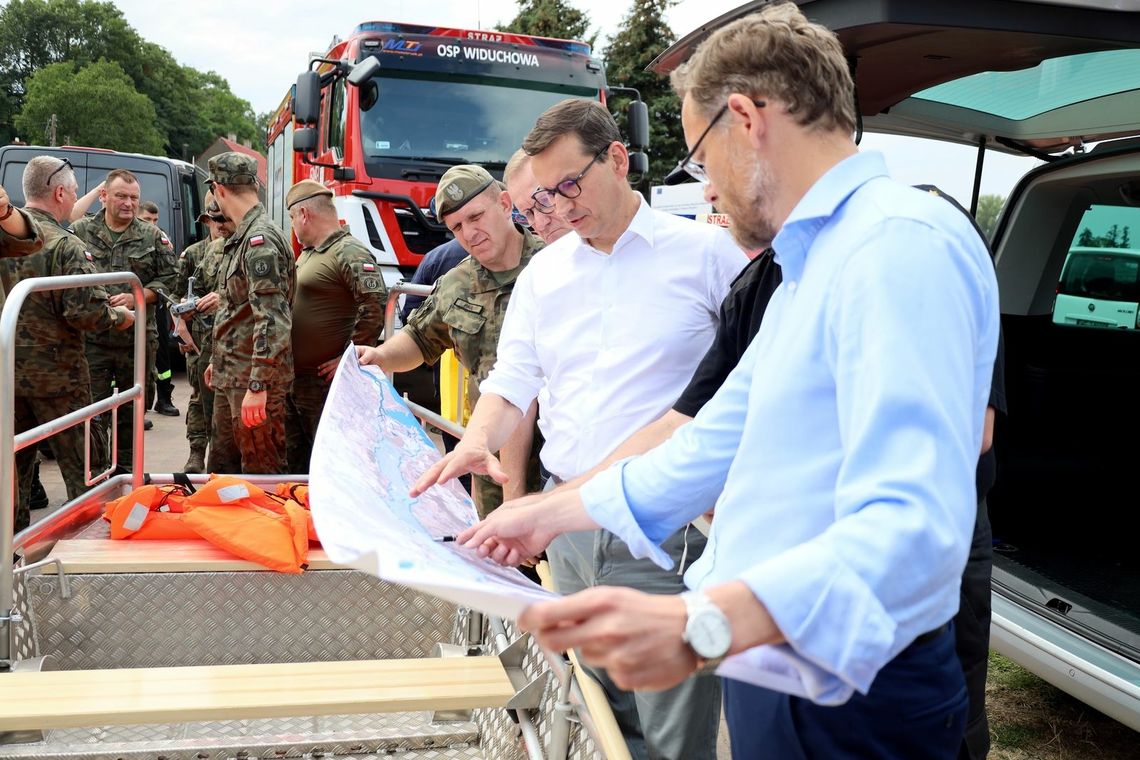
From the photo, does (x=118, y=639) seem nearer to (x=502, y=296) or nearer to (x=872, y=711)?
(x=502, y=296)

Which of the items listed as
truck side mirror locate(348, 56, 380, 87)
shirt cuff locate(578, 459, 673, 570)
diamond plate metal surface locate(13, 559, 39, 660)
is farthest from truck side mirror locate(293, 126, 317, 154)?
shirt cuff locate(578, 459, 673, 570)

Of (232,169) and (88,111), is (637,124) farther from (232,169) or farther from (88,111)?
(88,111)

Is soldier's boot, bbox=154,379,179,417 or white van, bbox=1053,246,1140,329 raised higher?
white van, bbox=1053,246,1140,329

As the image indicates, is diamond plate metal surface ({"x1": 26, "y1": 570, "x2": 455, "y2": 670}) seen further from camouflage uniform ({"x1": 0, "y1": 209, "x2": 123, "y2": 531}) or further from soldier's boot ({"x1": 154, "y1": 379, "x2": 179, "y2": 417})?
soldier's boot ({"x1": 154, "y1": 379, "x2": 179, "y2": 417})

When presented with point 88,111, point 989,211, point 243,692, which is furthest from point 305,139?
point 88,111

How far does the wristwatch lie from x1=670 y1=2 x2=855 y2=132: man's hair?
71 centimetres

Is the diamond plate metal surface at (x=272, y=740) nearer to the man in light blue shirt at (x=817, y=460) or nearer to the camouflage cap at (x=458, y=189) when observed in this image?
the man in light blue shirt at (x=817, y=460)

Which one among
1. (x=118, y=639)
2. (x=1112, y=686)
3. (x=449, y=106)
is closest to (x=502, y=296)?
Answer: (x=118, y=639)

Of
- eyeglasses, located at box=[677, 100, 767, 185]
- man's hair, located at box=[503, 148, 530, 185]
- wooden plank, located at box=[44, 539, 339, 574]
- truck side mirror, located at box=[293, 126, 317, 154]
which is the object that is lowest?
wooden plank, located at box=[44, 539, 339, 574]

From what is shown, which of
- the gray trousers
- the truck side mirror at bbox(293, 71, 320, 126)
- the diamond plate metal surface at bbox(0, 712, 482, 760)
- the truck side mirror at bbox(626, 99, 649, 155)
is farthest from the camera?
the truck side mirror at bbox(626, 99, 649, 155)

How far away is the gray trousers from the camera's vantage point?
2271mm

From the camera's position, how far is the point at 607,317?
260 centimetres

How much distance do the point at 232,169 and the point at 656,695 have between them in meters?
4.13

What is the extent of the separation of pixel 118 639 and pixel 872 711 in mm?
2726
